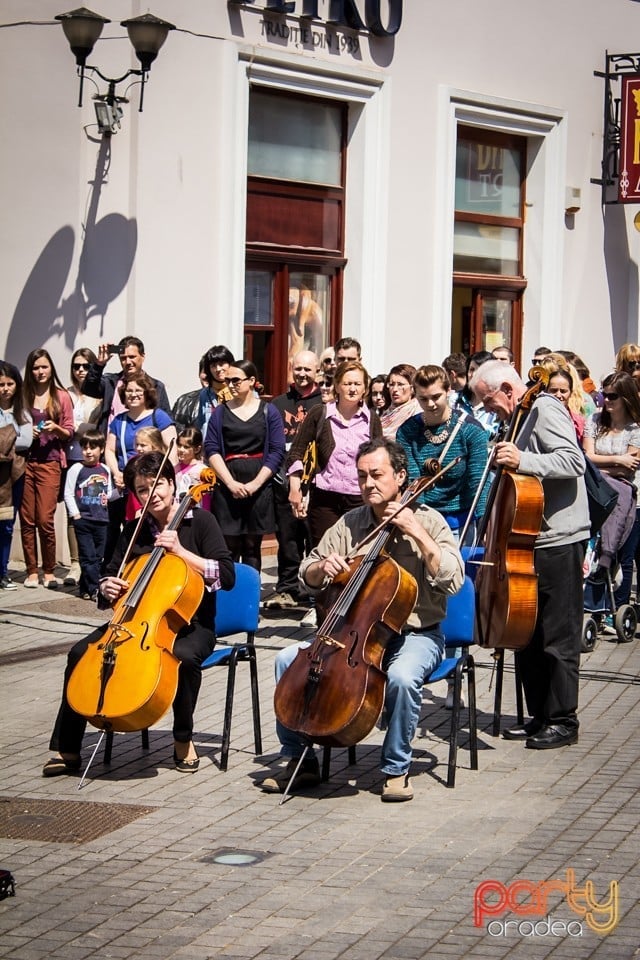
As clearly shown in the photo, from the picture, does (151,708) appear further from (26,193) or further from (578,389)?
(26,193)

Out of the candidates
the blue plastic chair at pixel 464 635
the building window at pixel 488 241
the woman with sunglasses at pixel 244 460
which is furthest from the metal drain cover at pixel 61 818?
the building window at pixel 488 241

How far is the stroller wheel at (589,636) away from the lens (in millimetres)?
10148

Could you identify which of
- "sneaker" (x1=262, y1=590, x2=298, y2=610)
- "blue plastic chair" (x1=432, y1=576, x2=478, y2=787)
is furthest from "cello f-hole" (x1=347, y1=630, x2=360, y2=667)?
"sneaker" (x1=262, y1=590, x2=298, y2=610)

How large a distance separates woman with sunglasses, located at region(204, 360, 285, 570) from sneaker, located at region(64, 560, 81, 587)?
6.85ft

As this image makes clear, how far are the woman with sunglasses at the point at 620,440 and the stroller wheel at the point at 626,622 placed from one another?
0.20 meters

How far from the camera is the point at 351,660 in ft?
21.3

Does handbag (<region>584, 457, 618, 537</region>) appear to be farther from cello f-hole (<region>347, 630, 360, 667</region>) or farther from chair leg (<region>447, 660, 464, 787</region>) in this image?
cello f-hole (<region>347, 630, 360, 667</region>)

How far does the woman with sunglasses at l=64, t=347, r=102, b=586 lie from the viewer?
40.6 ft

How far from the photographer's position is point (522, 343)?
57.4 ft

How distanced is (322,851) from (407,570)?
56.9 inches

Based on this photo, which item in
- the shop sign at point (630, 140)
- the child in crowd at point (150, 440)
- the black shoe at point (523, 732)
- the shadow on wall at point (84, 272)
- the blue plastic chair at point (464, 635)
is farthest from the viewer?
the shop sign at point (630, 140)

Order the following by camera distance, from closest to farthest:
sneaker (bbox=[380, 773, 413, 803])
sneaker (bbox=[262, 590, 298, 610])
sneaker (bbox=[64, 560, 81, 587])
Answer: sneaker (bbox=[380, 773, 413, 803]), sneaker (bbox=[262, 590, 298, 610]), sneaker (bbox=[64, 560, 81, 587])

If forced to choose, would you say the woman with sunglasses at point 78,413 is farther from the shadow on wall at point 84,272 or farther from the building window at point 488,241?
the building window at point 488,241

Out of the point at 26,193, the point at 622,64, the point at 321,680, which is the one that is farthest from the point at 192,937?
the point at 622,64
